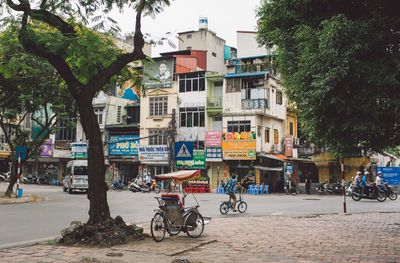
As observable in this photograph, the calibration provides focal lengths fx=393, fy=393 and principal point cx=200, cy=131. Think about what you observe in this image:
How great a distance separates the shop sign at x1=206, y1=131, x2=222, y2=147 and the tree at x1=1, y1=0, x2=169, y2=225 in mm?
26393

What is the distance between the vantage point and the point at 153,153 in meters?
38.1

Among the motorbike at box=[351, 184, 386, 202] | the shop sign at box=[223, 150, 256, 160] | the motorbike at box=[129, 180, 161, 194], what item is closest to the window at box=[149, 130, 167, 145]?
the shop sign at box=[223, 150, 256, 160]

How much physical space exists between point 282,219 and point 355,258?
21.3 feet

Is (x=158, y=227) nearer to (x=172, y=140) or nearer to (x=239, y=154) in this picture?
(x=239, y=154)

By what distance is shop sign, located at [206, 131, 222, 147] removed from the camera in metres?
35.7

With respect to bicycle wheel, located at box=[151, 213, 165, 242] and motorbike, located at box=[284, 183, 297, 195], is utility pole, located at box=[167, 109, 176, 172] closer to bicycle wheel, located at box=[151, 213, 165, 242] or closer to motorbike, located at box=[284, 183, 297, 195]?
motorbike, located at box=[284, 183, 297, 195]

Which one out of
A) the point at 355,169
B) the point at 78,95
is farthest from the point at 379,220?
the point at 355,169

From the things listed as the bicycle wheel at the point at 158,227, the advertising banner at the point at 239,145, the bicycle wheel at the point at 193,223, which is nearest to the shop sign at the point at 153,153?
the advertising banner at the point at 239,145

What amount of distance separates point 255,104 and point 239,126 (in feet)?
8.05

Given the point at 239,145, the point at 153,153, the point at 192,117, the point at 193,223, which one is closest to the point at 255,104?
the point at 239,145

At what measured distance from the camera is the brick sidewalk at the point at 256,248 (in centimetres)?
708

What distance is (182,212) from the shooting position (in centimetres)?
950

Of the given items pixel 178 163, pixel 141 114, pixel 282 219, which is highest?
pixel 141 114

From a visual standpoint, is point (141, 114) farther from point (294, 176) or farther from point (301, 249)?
point (301, 249)
